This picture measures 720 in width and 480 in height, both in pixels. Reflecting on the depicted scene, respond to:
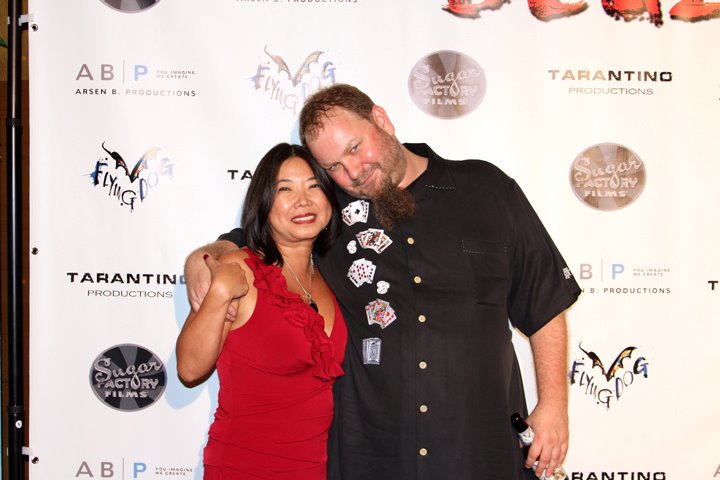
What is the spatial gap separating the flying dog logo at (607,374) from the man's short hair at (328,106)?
127 centimetres

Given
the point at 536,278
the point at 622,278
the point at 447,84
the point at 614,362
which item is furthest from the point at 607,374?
the point at 447,84

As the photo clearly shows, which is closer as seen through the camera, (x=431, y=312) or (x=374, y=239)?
(x=431, y=312)

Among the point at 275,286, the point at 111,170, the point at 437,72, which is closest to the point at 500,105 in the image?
the point at 437,72

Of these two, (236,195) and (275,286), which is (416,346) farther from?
(236,195)

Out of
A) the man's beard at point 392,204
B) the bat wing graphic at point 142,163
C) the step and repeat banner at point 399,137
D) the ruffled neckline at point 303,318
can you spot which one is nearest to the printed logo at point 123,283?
the step and repeat banner at point 399,137

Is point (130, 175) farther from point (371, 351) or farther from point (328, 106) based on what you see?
point (371, 351)

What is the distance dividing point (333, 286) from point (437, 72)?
95 cm

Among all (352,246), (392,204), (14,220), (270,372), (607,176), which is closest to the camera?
(270,372)

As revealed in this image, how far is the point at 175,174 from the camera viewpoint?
2.40m

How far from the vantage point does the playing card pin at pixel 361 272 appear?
1933 millimetres

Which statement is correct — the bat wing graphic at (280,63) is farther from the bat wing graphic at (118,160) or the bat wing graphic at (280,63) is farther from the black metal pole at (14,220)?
the black metal pole at (14,220)

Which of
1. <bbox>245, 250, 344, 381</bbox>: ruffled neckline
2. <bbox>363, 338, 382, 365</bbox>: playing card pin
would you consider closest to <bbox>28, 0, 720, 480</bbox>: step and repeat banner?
<bbox>245, 250, 344, 381</bbox>: ruffled neckline

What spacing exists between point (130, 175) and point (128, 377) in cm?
77

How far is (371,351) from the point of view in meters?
1.89
